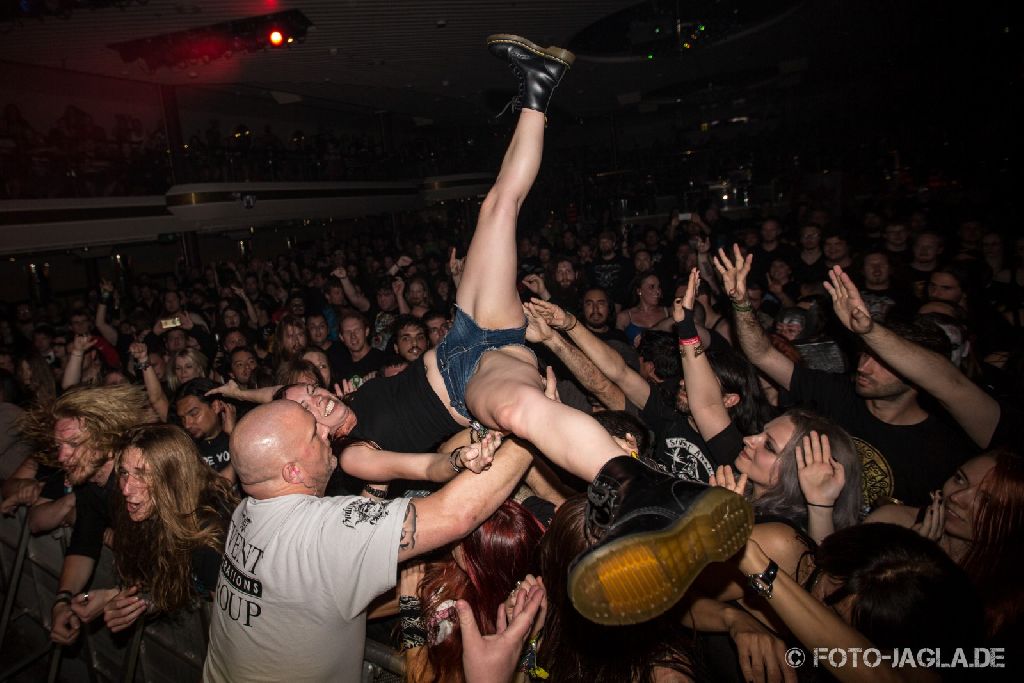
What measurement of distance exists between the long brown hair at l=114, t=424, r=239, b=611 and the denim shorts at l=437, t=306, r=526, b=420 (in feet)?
3.47

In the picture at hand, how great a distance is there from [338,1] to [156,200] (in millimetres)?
6156

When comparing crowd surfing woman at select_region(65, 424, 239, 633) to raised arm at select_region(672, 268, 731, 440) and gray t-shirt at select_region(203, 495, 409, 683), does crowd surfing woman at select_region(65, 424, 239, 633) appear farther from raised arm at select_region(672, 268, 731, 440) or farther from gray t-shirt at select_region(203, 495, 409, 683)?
raised arm at select_region(672, 268, 731, 440)

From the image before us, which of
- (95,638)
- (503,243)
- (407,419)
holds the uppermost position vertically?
(503,243)

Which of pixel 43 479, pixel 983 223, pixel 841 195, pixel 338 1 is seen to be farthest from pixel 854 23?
pixel 43 479

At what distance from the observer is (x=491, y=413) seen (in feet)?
5.75

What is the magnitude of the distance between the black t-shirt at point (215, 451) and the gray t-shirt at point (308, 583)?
1.73m

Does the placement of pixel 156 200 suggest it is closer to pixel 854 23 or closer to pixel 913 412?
pixel 913 412

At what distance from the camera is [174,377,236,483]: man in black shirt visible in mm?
3219

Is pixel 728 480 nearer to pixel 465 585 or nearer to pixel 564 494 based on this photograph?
pixel 564 494

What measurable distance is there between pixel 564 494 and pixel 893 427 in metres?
1.45

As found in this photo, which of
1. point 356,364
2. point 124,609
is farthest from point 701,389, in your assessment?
point 356,364

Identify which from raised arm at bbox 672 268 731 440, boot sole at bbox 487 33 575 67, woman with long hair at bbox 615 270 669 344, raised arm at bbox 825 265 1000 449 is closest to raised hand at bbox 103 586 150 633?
raised arm at bbox 672 268 731 440

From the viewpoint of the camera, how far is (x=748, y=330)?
9.43ft

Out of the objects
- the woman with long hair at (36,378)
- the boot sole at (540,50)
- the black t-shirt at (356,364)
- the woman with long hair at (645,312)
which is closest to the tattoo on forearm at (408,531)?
the boot sole at (540,50)
